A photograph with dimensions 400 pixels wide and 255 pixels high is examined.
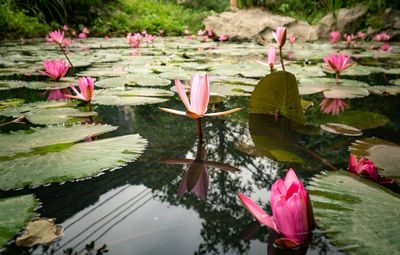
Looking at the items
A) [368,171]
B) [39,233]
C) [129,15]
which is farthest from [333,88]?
[129,15]

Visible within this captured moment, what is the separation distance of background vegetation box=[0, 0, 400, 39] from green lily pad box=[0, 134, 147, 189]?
19.6 feet

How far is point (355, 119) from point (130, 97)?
1075 mm

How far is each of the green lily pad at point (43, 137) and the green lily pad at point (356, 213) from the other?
2.39 ft

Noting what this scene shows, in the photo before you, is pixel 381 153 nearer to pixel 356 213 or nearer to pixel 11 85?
pixel 356 213

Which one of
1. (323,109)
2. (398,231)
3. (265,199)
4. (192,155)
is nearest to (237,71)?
(323,109)

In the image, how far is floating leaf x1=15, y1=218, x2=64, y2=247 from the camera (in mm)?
440

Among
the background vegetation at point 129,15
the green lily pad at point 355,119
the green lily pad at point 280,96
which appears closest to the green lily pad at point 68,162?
the green lily pad at point 280,96

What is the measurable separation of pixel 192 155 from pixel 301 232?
1.41 feet

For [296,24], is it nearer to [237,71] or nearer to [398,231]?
[237,71]

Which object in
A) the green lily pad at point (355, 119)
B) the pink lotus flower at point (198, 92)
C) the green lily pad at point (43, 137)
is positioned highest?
the pink lotus flower at point (198, 92)

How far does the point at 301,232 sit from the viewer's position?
442 mm

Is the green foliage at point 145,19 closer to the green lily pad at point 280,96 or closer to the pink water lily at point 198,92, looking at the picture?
the green lily pad at point 280,96

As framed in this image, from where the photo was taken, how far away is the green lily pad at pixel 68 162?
62 cm

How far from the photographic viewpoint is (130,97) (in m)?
1.35
